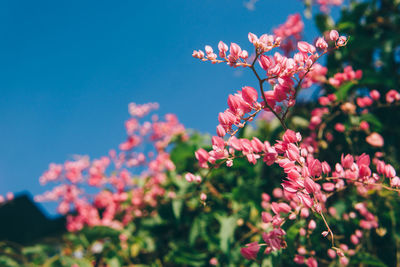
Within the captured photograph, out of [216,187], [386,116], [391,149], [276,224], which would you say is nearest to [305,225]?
[276,224]

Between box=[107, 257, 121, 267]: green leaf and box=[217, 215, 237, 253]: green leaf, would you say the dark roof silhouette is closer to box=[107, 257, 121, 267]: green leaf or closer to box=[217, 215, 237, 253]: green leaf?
box=[107, 257, 121, 267]: green leaf

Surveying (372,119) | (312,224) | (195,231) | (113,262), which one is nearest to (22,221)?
(113,262)

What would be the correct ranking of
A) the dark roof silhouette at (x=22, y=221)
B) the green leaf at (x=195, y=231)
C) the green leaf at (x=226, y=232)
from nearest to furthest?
the green leaf at (x=226, y=232) < the green leaf at (x=195, y=231) < the dark roof silhouette at (x=22, y=221)

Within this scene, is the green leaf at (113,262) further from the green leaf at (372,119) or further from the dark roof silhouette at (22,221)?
the dark roof silhouette at (22,221)

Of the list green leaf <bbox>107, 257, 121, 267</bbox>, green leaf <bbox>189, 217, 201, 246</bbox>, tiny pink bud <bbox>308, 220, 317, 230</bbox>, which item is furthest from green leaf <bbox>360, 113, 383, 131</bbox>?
green leaf <bbox>107, 257, 121, 267</bbox>

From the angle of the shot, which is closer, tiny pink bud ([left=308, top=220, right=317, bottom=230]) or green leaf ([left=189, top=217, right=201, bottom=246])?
tiny pink bud ([left=308, top=220, right=317, bottom=230])

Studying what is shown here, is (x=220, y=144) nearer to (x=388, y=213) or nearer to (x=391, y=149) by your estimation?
(x=388, y=213)

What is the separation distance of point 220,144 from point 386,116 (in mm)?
1306

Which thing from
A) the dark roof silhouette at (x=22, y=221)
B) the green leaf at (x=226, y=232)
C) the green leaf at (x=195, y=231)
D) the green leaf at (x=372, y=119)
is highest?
the dark roof silhouette at (x=22, y=221)

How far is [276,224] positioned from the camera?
0.68 meters

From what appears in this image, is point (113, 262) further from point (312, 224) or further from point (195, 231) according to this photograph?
point (312, 224)

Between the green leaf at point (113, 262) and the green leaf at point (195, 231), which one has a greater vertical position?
the green leaf at point (195, 231)

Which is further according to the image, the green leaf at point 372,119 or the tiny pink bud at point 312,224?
the green leaf at point 372,119

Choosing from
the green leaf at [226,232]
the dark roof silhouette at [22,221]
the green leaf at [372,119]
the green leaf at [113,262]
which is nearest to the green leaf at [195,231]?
the green leaf at [226,232]
